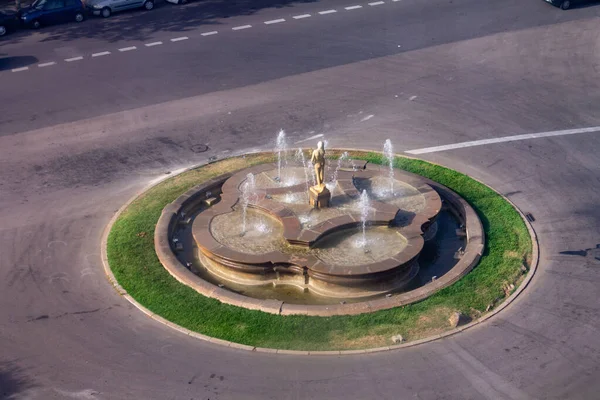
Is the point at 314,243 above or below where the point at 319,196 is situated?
below

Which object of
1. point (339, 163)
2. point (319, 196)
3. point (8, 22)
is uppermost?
point (8, 22)

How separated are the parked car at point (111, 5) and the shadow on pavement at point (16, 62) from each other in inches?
237

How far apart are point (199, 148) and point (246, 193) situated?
4.48 metres

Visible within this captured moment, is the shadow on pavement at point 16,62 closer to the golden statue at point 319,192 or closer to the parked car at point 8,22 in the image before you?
the parked car at point 8,22

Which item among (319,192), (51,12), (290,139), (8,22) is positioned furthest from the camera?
(51,12)

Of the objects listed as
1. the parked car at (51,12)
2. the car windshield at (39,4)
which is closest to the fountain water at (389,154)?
the parked car at (51,12)

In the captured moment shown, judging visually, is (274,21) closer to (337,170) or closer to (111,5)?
(111,5)

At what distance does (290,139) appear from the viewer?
26.8m

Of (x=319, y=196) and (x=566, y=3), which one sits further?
(x=566, y=3)

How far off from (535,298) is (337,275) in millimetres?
4925

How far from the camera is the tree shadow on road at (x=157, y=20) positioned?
3681 centimetres

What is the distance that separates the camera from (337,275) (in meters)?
18.6

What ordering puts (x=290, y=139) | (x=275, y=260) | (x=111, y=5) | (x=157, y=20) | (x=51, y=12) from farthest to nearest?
(x=111, y=5) < (x=157, y=20) < (x=51, y=12) < (x=290, y=139) < (x=275, y=260)

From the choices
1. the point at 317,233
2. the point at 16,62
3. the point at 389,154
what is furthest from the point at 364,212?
the point at 16,62
